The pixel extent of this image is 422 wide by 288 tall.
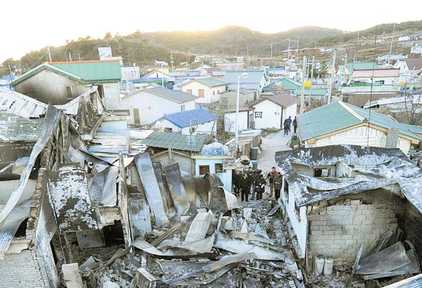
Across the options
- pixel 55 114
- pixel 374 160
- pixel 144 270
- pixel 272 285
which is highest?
pixel 55 114

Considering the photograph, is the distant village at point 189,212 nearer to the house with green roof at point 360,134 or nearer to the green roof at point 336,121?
the house with green roof at point 360,134

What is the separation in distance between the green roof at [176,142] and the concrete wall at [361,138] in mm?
6123

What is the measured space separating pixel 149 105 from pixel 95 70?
604cm

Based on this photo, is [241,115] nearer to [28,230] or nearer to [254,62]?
[28,230]

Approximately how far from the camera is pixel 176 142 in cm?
1580

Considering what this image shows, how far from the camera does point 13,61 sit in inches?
2625

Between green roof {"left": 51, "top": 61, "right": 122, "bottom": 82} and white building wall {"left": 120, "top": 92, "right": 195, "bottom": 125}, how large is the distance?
4.62m

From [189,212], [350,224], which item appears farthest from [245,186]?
[350,224]

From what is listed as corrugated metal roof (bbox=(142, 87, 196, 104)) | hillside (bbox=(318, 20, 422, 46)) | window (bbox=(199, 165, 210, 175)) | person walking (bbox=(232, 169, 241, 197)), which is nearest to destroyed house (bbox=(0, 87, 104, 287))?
window (bbox=(199, 165, 210, 175))

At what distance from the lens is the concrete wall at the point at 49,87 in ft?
63.6

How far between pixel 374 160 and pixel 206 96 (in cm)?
2639

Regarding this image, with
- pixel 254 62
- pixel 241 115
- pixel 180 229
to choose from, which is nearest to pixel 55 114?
pixel 180 229

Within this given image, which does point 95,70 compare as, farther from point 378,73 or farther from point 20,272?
point 378,73

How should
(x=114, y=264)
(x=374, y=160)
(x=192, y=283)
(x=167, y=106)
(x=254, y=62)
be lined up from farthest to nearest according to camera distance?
1. (x=254, y=62)
2. (x=167, y=106)
3. (x=374, y=160)
4. (x=114, y=264)
5. (x=192, y=283)
